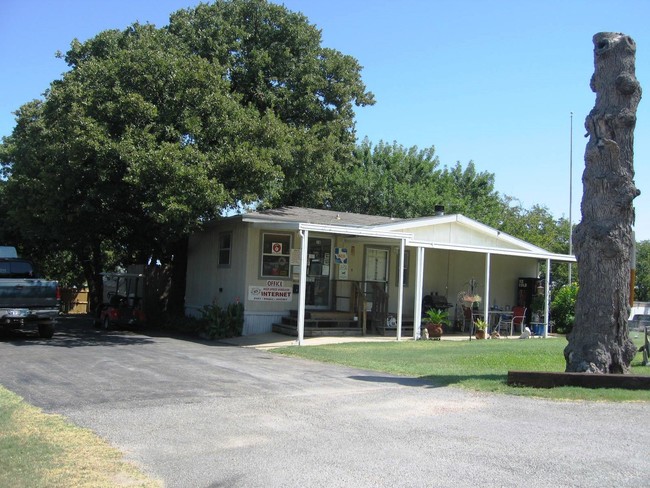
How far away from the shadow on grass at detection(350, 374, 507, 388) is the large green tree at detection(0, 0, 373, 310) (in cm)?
693

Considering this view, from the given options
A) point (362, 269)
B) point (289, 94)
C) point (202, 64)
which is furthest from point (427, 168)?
point (202, 64)

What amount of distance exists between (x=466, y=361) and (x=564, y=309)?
12.4 meters

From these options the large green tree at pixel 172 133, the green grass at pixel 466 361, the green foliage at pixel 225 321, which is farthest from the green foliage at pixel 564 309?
the green foliage at pixel 225 321

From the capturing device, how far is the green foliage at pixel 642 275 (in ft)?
203

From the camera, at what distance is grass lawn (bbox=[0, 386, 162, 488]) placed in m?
5.27

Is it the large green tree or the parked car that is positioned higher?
the large green tree

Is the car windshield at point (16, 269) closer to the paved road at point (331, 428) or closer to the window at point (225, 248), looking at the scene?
the window at point (225, 248)

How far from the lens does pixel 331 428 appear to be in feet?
23.2

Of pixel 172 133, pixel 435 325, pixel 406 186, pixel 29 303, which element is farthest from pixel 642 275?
pixel 29 303

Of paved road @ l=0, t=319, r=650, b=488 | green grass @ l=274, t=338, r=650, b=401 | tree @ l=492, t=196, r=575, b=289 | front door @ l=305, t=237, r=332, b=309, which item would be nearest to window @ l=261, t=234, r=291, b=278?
front door @ l=305, t=237, r=332, b=309

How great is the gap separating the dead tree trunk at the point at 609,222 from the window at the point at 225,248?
11.6 meters

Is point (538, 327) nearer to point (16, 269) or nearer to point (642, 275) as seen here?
point (16, 269)

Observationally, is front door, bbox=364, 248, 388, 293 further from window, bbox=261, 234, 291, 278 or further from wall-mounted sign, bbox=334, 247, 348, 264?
window, bbox=261, 234, 291, 278

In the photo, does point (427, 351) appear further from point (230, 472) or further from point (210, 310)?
point (230, 472)
